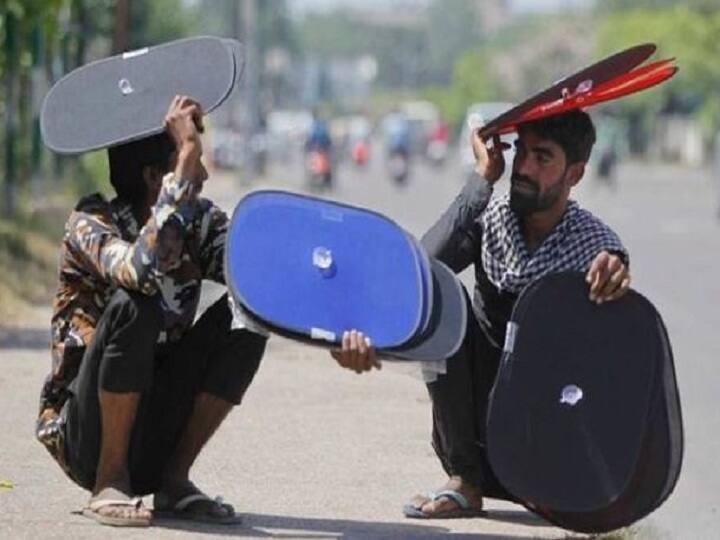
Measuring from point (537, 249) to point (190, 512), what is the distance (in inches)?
51.5

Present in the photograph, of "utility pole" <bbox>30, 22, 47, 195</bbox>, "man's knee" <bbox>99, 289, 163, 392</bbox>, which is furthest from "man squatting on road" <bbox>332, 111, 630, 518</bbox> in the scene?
"utility pole" <bbox>30, 22, 47, 195</bbox>

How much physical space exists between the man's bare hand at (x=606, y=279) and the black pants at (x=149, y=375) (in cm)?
100

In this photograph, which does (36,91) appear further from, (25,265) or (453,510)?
(453,510)

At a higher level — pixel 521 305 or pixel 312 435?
pixel 521 305

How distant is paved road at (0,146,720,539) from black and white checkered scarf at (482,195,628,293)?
1.60 ft

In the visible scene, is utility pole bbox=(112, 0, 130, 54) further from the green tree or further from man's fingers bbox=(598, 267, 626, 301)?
the green tree

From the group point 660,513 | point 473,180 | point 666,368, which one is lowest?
point 660,513

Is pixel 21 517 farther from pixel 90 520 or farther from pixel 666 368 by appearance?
pixel 666 368

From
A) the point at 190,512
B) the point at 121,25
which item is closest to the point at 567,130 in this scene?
the point at 190,512

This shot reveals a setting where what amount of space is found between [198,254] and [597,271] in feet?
3.98

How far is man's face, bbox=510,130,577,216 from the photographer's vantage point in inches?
296

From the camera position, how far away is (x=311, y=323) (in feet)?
22.3

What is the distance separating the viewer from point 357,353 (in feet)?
22.2

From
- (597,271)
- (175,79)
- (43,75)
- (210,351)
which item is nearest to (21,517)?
(210,351)
